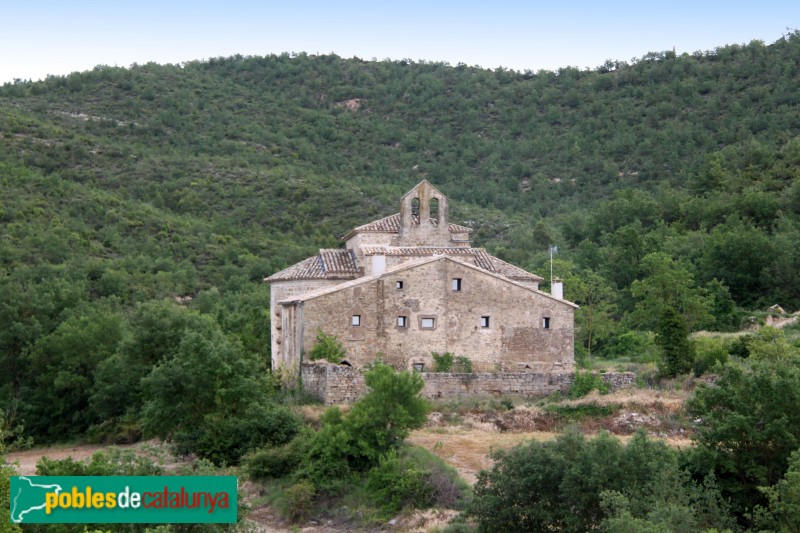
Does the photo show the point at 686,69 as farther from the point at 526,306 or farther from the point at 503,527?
the point at 503,527

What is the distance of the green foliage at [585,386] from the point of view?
3253 centimetres

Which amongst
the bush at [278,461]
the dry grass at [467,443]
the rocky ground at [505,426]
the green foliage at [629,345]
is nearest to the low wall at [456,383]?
the rocky ground at [505,426]

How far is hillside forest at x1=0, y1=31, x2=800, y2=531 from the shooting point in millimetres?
32312

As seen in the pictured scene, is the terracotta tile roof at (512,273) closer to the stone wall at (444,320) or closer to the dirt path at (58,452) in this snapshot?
the stone wall at (444,320)

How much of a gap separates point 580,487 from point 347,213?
172 feet

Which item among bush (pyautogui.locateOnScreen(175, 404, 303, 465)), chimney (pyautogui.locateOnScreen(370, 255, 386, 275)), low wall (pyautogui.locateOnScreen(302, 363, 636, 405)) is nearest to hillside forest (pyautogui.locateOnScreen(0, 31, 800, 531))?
bush (pyautogui.locateOnScreen(175, 404, 303, 465))

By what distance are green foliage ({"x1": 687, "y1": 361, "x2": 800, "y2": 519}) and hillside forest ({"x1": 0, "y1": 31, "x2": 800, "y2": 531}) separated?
0.07 metres

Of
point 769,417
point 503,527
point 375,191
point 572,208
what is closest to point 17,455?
point 503,527

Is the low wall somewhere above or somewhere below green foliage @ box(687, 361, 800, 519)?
above

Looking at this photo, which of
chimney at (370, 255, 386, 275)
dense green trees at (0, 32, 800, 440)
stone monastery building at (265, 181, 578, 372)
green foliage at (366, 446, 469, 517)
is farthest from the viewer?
dense green trees at (0, 32, 800, 440)

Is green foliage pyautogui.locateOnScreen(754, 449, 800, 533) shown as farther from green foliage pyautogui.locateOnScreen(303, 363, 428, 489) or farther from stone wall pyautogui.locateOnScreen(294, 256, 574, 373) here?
stone wall pyautogui.locateOnScreen(294, 256, 574, 373)

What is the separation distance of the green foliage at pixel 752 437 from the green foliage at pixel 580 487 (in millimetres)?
598

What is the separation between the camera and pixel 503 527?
72.2 feet

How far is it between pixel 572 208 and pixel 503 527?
62.3 metres
